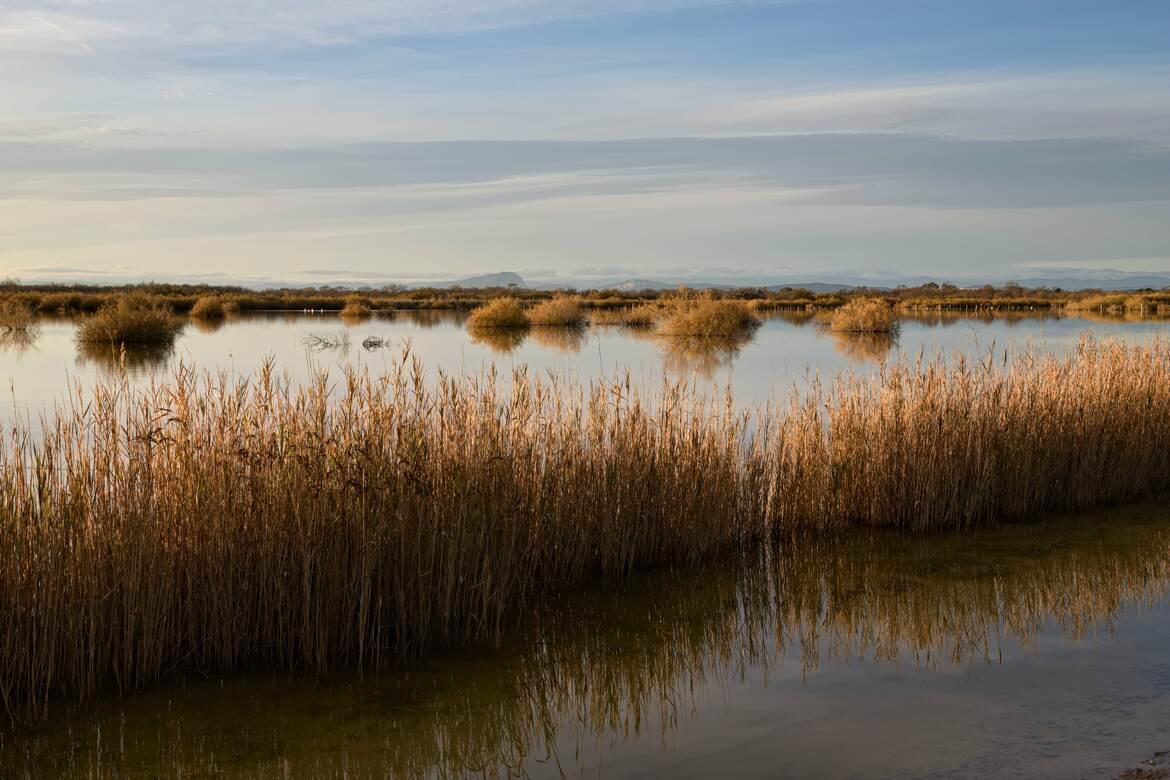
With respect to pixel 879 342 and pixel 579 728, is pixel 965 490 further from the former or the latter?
pixel 879 342

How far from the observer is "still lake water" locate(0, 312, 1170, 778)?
417 cm

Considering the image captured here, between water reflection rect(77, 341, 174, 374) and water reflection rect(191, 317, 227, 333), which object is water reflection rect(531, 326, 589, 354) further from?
water reflection rect(191, 317, 227, 333)

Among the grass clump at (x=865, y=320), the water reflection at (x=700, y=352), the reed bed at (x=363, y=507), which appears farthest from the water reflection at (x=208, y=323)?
the reed bed at (x=363, y=507)

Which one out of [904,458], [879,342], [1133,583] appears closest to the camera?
[1133,583]

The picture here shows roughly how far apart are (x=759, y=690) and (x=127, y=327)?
83.5 feet

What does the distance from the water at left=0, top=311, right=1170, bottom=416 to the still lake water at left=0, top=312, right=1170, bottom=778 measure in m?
7.68

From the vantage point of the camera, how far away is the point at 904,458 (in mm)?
8133

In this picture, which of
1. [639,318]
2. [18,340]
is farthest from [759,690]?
[639,318]

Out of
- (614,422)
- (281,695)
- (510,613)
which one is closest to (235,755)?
(281,695)

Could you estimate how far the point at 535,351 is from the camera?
2550 centimetres

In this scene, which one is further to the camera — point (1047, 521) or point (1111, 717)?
point (1047, 521)

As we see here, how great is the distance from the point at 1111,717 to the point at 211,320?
40180 millimetres

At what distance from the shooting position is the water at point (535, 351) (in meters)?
18.6

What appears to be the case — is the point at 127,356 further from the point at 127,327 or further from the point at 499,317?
the point at 499,317
